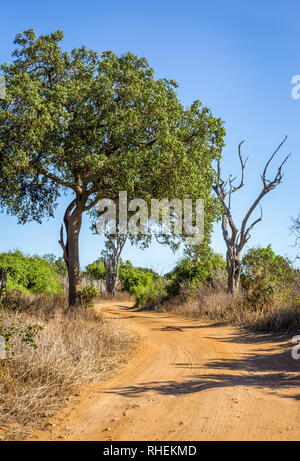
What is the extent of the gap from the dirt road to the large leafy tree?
6407 mm

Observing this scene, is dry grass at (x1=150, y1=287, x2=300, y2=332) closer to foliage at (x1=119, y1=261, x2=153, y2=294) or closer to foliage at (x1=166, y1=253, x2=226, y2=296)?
foliage at (x1=166, y1=253, x2=226, y2=296)

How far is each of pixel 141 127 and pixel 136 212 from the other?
330 centimetres

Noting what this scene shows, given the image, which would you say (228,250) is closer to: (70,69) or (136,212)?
(136,212)

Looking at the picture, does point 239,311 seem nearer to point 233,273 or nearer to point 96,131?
point 233,273

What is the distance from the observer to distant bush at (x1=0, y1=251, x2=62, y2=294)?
21016 mm

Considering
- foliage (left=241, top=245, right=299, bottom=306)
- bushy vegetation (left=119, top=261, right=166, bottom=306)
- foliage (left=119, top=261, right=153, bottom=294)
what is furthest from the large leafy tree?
foliage (left=119, top=261, right=153, bottom=294)

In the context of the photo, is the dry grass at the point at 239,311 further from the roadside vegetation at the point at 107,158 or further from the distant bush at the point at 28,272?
the distant bush at the point at 28,272

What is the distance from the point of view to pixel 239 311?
15.4m

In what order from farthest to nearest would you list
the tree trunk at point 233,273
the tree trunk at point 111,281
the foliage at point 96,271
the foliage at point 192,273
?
the foliage at point 96,271 < the tree trunk at point 111,281 < the foliage at point 192,273 < the tree trunk at point 233,273

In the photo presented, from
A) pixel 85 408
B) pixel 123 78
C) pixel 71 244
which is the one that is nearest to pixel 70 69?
pixel 123 78

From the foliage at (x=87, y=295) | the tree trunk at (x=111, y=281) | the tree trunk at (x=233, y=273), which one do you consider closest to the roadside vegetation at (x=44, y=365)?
the foliage at (x=87, y=295)

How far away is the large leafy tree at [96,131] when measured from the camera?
513 inches

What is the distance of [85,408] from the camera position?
5.87 meters

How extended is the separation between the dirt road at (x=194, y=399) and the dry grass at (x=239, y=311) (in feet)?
7.71
